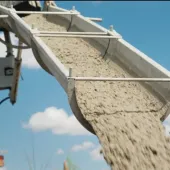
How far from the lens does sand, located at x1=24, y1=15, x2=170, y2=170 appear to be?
5207 millimetres

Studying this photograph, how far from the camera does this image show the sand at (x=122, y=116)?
521cm

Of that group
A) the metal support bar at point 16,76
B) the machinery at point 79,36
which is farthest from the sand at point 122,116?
the metal support bar at point 16,76

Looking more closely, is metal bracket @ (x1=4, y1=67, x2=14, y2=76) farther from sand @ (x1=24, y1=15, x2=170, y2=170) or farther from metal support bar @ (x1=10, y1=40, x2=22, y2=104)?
sand @ (x1=24, y1=15, x2=170, y2=170)

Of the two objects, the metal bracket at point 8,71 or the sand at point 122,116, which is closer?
the sand at point 122,116

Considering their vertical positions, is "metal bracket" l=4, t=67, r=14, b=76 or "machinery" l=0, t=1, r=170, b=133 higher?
"machinery" l=0, t=1, r=170, b=133

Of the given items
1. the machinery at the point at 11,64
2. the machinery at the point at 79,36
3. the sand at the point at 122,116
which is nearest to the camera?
the sand at the point at 122,116

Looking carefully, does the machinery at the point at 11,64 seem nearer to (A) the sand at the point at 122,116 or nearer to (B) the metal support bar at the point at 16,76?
(B) the metal support bar at the point at 16,76

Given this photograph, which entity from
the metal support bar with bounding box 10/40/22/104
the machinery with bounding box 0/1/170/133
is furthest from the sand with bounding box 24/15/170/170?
the metal support bar with bounding box 10/40/22/104

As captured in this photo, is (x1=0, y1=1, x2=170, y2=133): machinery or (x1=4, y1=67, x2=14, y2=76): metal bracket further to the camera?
(x1=4, y1=67, x2=14, y2=76): metal bracket

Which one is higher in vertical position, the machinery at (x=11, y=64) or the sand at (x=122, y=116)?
the sand at (x=122, y=116)

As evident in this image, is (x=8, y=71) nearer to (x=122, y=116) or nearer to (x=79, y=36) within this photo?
(x=79, y=36)

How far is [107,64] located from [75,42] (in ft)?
2.67

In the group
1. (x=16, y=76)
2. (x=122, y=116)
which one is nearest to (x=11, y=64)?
(x=16, y=76)

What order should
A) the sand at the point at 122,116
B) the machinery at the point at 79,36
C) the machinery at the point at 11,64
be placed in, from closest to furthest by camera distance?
the sand at the point at 122,116, the machinery at the point at 79,36, the machinery at the point at 11,64
